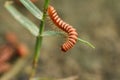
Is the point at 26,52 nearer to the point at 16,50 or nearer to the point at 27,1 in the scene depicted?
the point at 16,50

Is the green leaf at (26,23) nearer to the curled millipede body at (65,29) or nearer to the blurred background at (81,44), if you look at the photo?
the curled millipede body at (65,29)

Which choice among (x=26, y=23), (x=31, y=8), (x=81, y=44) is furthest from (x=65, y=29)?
(x=81, y=44)

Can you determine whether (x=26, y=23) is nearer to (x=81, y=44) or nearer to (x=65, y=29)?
(x=65, y=29)

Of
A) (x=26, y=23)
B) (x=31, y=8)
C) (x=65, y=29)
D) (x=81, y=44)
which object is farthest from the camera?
(x=81, y=44)

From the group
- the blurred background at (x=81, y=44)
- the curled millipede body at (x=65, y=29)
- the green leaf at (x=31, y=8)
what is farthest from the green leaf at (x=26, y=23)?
the blurred background at (x=81, y=44)

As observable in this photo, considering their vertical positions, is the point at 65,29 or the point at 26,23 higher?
the point at 26,23

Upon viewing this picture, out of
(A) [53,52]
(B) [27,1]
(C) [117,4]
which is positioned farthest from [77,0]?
(B) [27,1]

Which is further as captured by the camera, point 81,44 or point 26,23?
point 81,44
